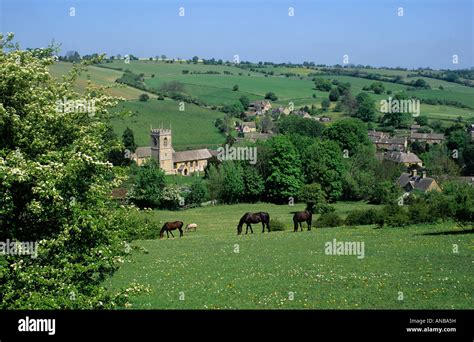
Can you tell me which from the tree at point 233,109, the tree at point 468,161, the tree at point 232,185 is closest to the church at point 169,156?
the tree at point 232,185

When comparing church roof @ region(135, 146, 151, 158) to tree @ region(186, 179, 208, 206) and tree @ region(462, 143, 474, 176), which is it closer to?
tree @ region(186, 179, 208, 206)

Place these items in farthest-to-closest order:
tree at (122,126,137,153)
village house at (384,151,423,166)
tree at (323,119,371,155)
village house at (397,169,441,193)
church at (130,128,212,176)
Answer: church at (130,128,212,176) < tree at (122,126,137,153) < tree at (323,119,371,155) < village house at (384,151,423,166) < village house at (397,169,441,193)

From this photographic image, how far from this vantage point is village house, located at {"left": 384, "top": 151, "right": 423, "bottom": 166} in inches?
4556

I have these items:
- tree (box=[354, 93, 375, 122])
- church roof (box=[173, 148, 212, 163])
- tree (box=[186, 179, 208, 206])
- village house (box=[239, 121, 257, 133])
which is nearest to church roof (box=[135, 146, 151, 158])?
church roof (box=[173, 148, 212, 163])

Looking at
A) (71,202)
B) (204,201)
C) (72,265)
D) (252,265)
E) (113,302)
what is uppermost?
(71,202)

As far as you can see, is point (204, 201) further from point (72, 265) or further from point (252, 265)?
point (72, 265)

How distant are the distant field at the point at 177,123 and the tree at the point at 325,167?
54462mm

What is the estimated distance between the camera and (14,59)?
16047 millimetres

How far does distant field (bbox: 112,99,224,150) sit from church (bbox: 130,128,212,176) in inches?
316

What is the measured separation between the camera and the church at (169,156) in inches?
5310

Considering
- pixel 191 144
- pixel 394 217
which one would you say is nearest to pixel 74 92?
pixel 394 217

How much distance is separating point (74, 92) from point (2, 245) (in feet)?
20.2

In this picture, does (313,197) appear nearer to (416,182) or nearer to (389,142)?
(416,182)

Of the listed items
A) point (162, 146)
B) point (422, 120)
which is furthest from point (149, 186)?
point (422, 120)
